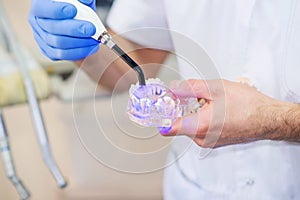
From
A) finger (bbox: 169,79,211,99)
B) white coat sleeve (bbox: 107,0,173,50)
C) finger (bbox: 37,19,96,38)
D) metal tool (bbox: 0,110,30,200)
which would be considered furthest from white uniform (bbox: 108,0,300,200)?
metal tool (bbox: 0,110,30,200)

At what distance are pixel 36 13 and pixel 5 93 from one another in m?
0.61

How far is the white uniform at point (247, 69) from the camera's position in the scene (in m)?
0.84

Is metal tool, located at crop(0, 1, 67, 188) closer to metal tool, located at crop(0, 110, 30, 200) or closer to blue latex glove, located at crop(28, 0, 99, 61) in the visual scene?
metal tool, located at crop(0, 110, 30, 200)

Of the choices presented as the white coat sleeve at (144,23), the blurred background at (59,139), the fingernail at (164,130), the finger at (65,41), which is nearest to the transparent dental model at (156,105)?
the fingernail at (164,130)

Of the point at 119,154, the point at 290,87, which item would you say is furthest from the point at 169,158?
the point at 290,87

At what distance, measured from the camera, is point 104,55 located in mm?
900

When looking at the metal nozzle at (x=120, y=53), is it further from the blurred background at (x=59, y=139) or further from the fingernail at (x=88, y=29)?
the blurred background at (x=59, y=139)

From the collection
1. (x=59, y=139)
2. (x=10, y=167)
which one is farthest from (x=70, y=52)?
(x=59, y=139)

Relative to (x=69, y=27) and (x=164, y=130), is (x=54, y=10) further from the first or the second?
(x=164, y=130)

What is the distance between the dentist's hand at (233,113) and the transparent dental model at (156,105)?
14 mm

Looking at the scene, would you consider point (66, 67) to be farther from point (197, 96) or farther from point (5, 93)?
point (197, 96)

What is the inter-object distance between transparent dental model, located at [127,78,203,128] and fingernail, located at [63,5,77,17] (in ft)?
0.47

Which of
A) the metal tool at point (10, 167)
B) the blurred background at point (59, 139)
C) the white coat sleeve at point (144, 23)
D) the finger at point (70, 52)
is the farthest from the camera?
the blurred background at point (59, 139)

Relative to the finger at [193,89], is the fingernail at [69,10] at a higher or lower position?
higher
